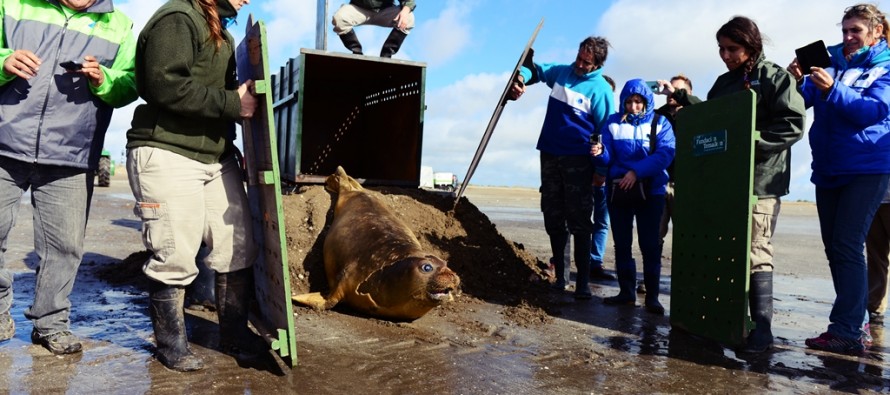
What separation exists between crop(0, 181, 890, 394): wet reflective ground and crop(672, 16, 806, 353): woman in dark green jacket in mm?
346

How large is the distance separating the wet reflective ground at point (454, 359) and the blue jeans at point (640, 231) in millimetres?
398

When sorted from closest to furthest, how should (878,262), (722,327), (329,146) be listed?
(722,327) < (878,262) < (329,146)

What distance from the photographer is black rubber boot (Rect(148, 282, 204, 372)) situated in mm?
3738

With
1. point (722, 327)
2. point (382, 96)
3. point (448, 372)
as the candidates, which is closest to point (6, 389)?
point (448, 372)

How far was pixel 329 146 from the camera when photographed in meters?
10.5

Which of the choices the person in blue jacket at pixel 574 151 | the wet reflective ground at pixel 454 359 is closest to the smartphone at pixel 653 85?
the person in blue jacket at pixel 574 151

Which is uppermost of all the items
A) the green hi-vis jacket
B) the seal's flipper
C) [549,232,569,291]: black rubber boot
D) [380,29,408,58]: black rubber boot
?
[380,29,408,58]: black rubber boot

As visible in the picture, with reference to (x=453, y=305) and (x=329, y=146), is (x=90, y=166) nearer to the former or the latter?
(x=453, y=305)

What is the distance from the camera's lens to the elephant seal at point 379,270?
4.97m

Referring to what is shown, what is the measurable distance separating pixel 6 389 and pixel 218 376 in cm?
94

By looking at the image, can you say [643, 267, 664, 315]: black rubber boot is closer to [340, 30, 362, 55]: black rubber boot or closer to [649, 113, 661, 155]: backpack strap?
[649, 113, 661, 155]: backpack strap

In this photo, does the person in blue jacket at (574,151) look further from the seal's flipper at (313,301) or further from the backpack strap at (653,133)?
the seal's flipper at (313,301)

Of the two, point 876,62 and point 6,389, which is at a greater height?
point 876,62

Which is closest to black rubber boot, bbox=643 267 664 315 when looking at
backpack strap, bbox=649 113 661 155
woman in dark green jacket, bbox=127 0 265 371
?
backpack strap, bbox=649 113 661 155
